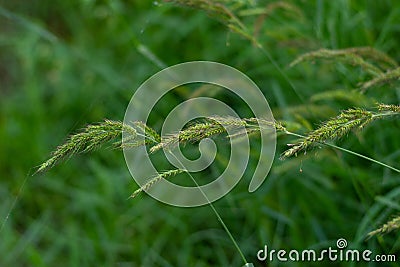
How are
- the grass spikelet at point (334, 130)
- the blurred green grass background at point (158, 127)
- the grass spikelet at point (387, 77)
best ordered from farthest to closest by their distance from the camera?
the blurred green grass background at point (158, 127)
the grass spikelet at point (387, 77)
the grass spikelet at point (334, 130)

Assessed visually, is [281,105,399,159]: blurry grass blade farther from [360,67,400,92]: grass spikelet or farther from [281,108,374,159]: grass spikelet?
[360,67,400,92]: grass spikelet

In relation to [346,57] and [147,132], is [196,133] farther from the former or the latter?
[346,57]

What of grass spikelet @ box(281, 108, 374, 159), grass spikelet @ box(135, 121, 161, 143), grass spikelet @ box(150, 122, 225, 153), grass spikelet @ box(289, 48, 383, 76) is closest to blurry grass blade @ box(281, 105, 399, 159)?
grass spikelet @ box(281, 108, 374, 159)

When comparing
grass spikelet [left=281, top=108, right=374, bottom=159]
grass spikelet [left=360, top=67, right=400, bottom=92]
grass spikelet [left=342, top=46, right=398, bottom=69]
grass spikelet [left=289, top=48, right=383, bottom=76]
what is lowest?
grass spikelet [left=281, top=108, right=374, bottom=159]

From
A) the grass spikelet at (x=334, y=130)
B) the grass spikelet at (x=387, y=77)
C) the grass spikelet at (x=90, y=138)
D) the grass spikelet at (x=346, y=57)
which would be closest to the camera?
the grass spikelet at (x=334, y=130)

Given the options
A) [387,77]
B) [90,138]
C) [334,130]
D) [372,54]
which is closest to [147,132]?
[90,138]

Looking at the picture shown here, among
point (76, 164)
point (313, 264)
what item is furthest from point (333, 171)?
point (76, 164)

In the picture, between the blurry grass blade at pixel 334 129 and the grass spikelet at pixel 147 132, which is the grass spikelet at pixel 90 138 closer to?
the grass spikelet at pixel 147 132

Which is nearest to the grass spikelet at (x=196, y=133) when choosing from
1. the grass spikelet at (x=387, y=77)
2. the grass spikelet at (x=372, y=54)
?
the grass spikelet at (x=387, y=77)
